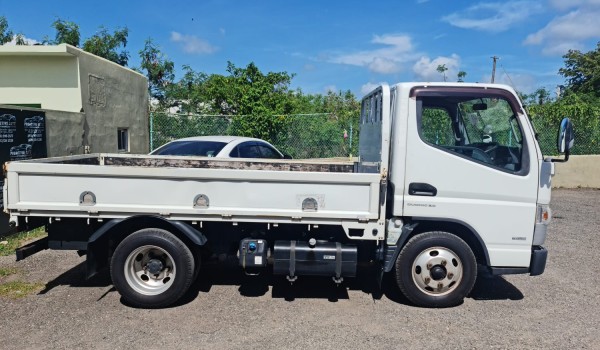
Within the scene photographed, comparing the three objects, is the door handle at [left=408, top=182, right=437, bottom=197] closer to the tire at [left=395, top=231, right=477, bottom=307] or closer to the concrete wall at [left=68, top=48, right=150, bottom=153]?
the tire at [left=395, top=231, right=477, bottom=307]

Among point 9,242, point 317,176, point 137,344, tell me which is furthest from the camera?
point 9,242

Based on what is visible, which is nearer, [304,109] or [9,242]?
[9,242]

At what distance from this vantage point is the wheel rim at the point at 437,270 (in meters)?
4.98

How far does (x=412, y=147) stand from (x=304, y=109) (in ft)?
58.3

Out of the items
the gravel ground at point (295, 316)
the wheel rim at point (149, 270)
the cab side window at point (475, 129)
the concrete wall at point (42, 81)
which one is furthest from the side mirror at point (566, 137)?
the concrete wall at point (42, 81)

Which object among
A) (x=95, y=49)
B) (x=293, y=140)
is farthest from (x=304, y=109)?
(x=95, y=49)

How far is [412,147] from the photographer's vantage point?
4906mm

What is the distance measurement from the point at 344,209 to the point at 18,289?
13.2ft

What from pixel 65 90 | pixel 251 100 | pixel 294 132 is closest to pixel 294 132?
pixel 294 132

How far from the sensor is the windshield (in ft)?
27.9

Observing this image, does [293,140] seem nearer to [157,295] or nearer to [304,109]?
[304,109]

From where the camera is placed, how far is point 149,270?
16.4 feet

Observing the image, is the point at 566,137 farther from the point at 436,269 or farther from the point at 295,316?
the point at 295,316

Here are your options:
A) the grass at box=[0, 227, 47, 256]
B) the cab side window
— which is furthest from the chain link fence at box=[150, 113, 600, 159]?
the cab side window
